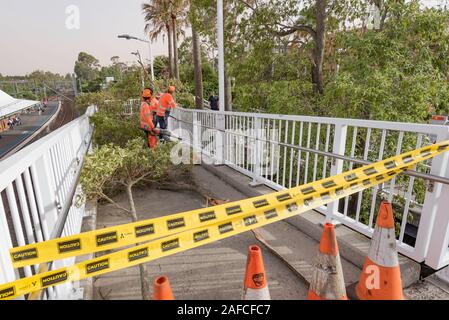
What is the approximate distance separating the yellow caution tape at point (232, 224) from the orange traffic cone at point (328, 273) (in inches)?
14.0

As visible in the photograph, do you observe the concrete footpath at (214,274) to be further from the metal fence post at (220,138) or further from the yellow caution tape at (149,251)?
the metal fence post at (220,138)

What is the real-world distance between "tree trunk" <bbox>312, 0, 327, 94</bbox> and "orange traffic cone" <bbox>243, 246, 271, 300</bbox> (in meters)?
10.6

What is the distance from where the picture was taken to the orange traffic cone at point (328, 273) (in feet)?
6.99

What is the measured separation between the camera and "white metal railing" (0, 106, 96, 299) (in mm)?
1634

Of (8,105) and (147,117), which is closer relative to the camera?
(147,117)

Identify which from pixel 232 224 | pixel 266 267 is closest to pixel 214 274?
pixel 266 267

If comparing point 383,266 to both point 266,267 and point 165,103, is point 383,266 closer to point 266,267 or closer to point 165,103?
point 266,267

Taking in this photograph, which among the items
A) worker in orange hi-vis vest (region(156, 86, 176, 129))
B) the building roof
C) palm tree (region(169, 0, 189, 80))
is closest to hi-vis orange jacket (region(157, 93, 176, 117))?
worker in orange hi-vis vest (region(156, 86, 176, 129))

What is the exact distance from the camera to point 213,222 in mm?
2090

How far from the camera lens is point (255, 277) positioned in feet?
6.08

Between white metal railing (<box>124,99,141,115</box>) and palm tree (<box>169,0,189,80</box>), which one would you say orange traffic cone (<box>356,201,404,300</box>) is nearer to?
white metal railing (<box>124,99,141,115</box>)

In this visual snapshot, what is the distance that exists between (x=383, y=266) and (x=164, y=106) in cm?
718

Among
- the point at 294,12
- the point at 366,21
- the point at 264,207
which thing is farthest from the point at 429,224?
the point at 294,12
